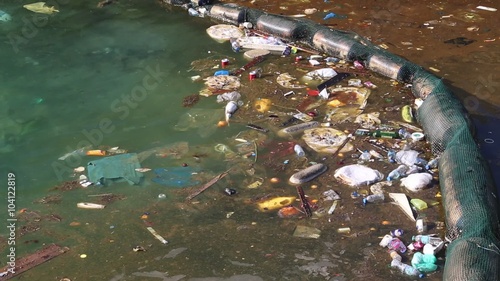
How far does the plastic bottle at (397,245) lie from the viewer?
4051 mm

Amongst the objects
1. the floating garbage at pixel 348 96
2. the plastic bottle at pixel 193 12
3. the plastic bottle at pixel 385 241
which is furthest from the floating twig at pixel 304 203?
the plastic bottle at pixel 193 12

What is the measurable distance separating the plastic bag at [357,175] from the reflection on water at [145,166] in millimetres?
97

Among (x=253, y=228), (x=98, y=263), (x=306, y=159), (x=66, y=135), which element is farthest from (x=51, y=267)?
(x=306, y=159)

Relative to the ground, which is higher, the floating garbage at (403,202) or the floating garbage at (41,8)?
the floating garbage at (403,202)

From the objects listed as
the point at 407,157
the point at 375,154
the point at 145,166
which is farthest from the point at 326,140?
the point at 145,166

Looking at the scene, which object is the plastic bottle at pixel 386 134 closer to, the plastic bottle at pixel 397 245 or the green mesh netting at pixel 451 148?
the green mesh netting at pixel 451 148

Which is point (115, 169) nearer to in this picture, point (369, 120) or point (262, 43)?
point (369, 120)

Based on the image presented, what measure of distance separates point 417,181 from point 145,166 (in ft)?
6.41

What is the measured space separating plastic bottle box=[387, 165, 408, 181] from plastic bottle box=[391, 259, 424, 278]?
0.89m

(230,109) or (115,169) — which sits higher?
(230,109)

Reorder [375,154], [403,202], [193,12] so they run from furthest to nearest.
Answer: [193,12] < [375,154] < [403,202]

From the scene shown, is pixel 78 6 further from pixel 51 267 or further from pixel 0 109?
pixel 51 267

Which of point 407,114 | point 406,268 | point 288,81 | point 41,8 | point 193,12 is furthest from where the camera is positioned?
point 41,8

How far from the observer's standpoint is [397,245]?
4.06m
